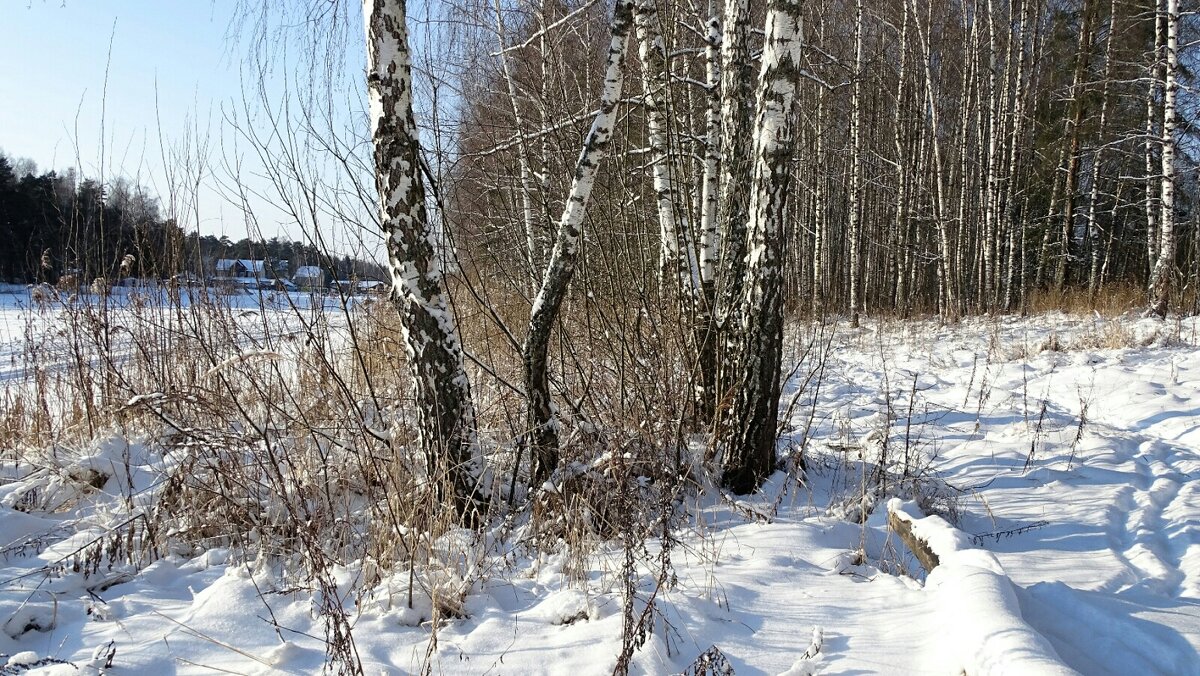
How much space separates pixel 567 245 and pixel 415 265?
0.70m

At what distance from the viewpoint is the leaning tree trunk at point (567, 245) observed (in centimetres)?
288

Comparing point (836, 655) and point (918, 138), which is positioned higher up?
point (918, 138)

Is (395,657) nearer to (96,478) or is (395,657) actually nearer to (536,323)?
(536,323)

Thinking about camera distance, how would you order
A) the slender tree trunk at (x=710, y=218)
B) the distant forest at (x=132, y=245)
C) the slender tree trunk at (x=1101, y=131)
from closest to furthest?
the slender tree trunk at (x=710, y=218), the distant forest at (x=132, y=245), the slender tree trunk at (x=1101, y=131)

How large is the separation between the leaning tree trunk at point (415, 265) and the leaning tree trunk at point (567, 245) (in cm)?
32

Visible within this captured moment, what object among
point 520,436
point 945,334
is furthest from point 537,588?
point 945,334

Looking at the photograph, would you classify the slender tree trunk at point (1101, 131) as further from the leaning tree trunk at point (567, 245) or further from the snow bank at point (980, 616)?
the snow bank at point (980, 616)

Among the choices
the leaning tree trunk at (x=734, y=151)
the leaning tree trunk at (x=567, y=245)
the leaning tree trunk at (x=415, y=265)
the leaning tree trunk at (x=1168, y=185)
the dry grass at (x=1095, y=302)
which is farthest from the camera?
the dry grass at (x=1095, y=302)

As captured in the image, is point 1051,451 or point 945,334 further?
point 945,334

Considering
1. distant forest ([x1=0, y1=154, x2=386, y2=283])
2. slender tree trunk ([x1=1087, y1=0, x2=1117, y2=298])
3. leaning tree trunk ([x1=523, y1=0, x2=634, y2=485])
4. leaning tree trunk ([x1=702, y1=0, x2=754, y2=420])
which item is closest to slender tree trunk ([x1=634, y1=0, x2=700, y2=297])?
leaning tree trunk ([x1=702, y1=0, x2=754, y2=420])

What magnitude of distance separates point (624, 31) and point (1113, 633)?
2946 millimetres

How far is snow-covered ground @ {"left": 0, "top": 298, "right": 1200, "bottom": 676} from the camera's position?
1812 mm

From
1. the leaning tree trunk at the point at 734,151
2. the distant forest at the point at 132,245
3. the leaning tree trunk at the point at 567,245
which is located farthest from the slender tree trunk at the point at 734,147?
the distant forest at the point at 132,245

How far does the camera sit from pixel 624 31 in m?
2.92
